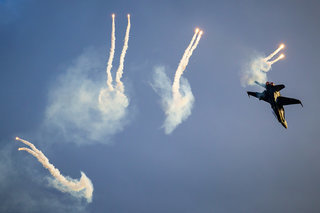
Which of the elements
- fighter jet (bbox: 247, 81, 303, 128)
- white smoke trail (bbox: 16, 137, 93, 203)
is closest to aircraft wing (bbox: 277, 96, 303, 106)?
fighter jet (bbox: 247, 81, 303, 128)

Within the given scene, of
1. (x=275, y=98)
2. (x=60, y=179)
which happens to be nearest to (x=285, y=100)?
(x=275, y=98)

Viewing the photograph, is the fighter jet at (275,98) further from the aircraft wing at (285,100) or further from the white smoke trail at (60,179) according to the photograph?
the white smoke trail at (60,179)

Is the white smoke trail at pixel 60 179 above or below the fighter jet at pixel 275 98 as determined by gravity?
below

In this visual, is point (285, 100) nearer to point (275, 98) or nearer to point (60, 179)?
point (275, 98)

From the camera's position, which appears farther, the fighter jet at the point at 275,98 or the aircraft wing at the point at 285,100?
the aircraft wing at the point at 285,100

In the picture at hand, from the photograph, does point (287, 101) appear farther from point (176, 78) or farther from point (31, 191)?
point (31, 191)

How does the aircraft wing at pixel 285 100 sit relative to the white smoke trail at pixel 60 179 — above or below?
above

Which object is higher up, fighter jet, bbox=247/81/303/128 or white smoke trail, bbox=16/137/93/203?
fighter jet, bbox=247/81/303/128

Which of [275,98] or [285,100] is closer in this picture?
[275,98]

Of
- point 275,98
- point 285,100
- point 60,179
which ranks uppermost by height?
point 285,100

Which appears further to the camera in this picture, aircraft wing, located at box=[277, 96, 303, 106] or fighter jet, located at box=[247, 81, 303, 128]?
aircraft wing, located at box=[277, 96, 303, 106]

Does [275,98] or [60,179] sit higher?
[275,98]

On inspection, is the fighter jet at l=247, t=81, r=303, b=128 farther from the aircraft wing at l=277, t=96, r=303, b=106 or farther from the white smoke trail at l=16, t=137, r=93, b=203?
the white smoke trail at l=16, t=137, r=93, b=203

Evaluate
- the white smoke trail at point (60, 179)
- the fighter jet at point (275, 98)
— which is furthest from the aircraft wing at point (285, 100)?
the white smoke trail at point (60, 179)
